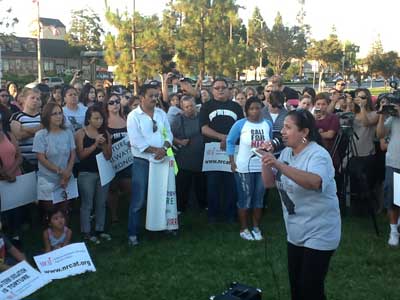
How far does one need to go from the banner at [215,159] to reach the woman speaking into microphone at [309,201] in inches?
126

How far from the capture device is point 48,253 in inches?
198

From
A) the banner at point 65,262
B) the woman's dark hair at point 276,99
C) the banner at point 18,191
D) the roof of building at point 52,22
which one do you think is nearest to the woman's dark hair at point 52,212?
the banner at point 18,191

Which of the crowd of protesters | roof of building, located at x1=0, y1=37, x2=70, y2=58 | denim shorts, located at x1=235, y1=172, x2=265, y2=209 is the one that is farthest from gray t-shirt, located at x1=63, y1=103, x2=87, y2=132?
roof of building, located at x1=0, y1=37, x2=70, y2=58

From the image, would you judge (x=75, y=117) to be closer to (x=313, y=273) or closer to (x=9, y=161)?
(x=9, y=161)

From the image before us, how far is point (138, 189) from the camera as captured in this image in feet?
19.4

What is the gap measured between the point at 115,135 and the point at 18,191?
5.15 feet

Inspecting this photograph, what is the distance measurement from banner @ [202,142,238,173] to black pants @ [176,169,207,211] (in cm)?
54

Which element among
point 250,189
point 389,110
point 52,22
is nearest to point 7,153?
point 250,189

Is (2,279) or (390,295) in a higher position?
(2,279)

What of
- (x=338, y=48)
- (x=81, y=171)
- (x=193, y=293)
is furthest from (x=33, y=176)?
(x=338, y=48)

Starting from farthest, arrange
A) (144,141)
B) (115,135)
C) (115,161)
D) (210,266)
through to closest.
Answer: (115,135), (115,161), (144,141), (210,266)

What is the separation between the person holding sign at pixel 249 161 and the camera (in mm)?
5953

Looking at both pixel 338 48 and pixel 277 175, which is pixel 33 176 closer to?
pixel 277 175

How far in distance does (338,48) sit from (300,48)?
15.2ft
